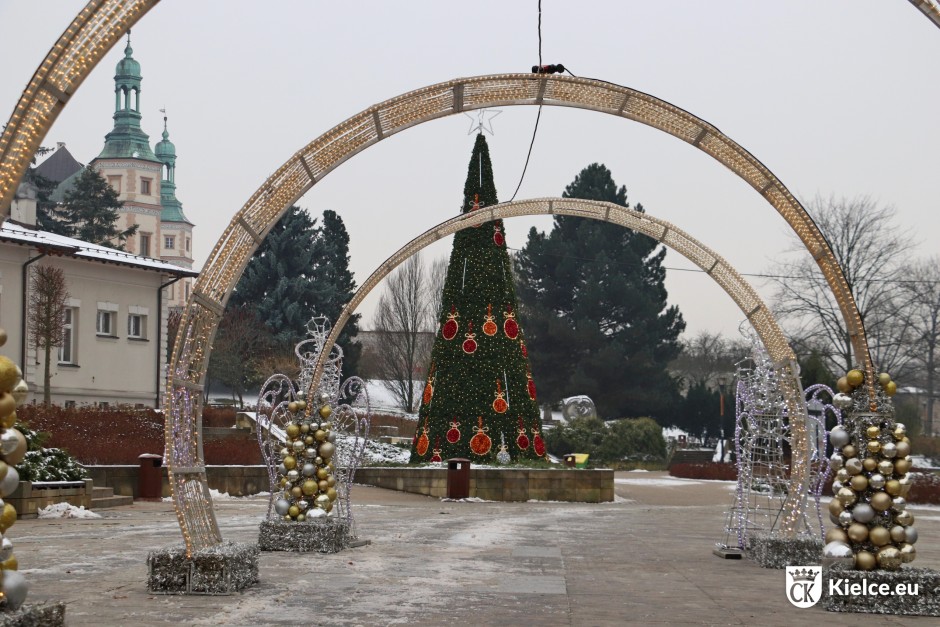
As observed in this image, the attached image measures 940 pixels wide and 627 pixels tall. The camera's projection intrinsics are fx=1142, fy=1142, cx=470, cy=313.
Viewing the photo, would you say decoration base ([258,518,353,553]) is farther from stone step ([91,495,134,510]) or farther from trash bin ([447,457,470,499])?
trash bin ([447,457,470,499])

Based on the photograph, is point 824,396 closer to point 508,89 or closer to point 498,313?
point 498,313

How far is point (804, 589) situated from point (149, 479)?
1675 centimetres

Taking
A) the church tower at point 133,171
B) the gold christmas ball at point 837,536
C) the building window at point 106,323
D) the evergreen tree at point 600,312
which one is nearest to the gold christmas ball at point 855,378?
the gold christmas ball at point 837,536

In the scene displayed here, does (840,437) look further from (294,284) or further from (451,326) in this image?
(294,284)

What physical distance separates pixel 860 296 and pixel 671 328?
55.5 feet

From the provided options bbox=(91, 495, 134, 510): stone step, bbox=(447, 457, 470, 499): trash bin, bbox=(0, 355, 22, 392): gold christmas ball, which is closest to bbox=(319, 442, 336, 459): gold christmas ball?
bbox=(0, 355, 22, 392): gold christmas ball

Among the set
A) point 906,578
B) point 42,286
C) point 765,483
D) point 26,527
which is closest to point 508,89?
point 906,578

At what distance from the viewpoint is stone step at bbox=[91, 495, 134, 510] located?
20688 mm

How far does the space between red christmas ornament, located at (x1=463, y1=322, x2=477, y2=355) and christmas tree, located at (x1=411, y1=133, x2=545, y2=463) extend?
24 millimetres

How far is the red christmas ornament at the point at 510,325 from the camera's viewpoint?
27.6 metres

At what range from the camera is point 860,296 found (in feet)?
143

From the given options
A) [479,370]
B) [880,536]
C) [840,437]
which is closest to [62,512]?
[479,370]

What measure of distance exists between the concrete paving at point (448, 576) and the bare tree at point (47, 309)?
550 inches

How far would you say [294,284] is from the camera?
58969 millimetres
